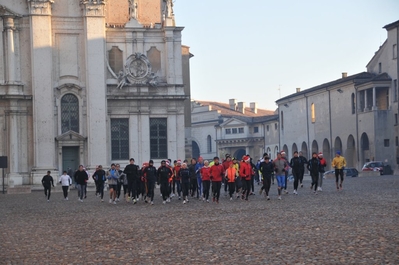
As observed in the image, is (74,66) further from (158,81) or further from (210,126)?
(210,126)

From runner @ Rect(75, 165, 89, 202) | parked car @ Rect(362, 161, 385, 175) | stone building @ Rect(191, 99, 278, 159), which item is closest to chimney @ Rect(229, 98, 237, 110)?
stone building @ Rect(191, 99, 278, 159)

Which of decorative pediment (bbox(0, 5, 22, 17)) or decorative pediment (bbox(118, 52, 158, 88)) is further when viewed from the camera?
decorative pediment (bbox(118, 52, 158, 88))

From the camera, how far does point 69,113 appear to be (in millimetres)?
61344

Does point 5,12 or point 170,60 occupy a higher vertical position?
point 5,12

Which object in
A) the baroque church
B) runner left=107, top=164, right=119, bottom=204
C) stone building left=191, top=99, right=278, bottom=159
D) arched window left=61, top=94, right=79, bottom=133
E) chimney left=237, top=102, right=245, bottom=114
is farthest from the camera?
chimney left=237, top=102, right=245, bottom=114

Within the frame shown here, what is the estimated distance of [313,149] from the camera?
335ft

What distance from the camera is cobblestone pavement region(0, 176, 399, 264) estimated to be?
16.5 m

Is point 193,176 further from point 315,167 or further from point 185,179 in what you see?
point 315,167

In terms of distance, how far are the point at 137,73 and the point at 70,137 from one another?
20.5 ft

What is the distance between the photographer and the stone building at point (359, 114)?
84.2 meters

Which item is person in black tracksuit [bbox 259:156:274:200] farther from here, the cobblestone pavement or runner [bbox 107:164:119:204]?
runner [bbox 107:164:119:204]

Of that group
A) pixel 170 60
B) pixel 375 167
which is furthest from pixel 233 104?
pixel 170 60

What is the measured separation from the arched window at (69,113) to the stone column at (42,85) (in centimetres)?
103

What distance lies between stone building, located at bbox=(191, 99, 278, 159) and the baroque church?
204 feet
